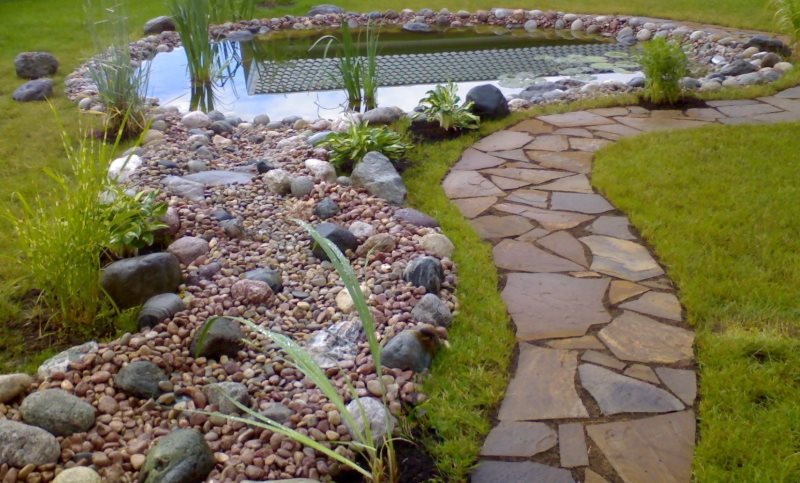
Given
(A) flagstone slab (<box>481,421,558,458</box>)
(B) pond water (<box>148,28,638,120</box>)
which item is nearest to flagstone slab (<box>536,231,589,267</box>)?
(A) flagstone slab (<box>481,421,558,458</box>)

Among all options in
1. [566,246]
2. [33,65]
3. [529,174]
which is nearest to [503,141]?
[529,174]

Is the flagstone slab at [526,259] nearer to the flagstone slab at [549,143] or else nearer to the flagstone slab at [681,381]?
the flagstone slab at [681,381]

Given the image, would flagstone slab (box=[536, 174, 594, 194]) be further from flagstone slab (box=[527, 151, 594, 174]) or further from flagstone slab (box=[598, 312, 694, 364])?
flagstone slab (box=[598, 312, 694, 364])

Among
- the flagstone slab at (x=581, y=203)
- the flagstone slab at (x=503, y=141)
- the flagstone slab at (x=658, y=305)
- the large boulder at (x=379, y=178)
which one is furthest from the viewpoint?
the flagstone slab at (x=503, y=141)

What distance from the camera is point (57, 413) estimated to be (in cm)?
227

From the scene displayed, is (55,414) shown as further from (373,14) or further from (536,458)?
(373,14)

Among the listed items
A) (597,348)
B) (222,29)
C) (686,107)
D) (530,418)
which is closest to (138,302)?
(530,418)

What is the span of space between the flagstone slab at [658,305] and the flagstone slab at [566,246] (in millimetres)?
353

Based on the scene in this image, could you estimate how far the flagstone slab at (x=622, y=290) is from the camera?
301cm

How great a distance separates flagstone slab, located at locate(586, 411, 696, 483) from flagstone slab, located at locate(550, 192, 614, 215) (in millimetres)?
1660

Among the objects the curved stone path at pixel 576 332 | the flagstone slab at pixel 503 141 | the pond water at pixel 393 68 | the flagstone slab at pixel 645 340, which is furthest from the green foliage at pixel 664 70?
the flagstone slab at pixel 645 340

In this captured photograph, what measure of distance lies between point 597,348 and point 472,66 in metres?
4.96

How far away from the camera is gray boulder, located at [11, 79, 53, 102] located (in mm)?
6004

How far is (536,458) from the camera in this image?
219cm
